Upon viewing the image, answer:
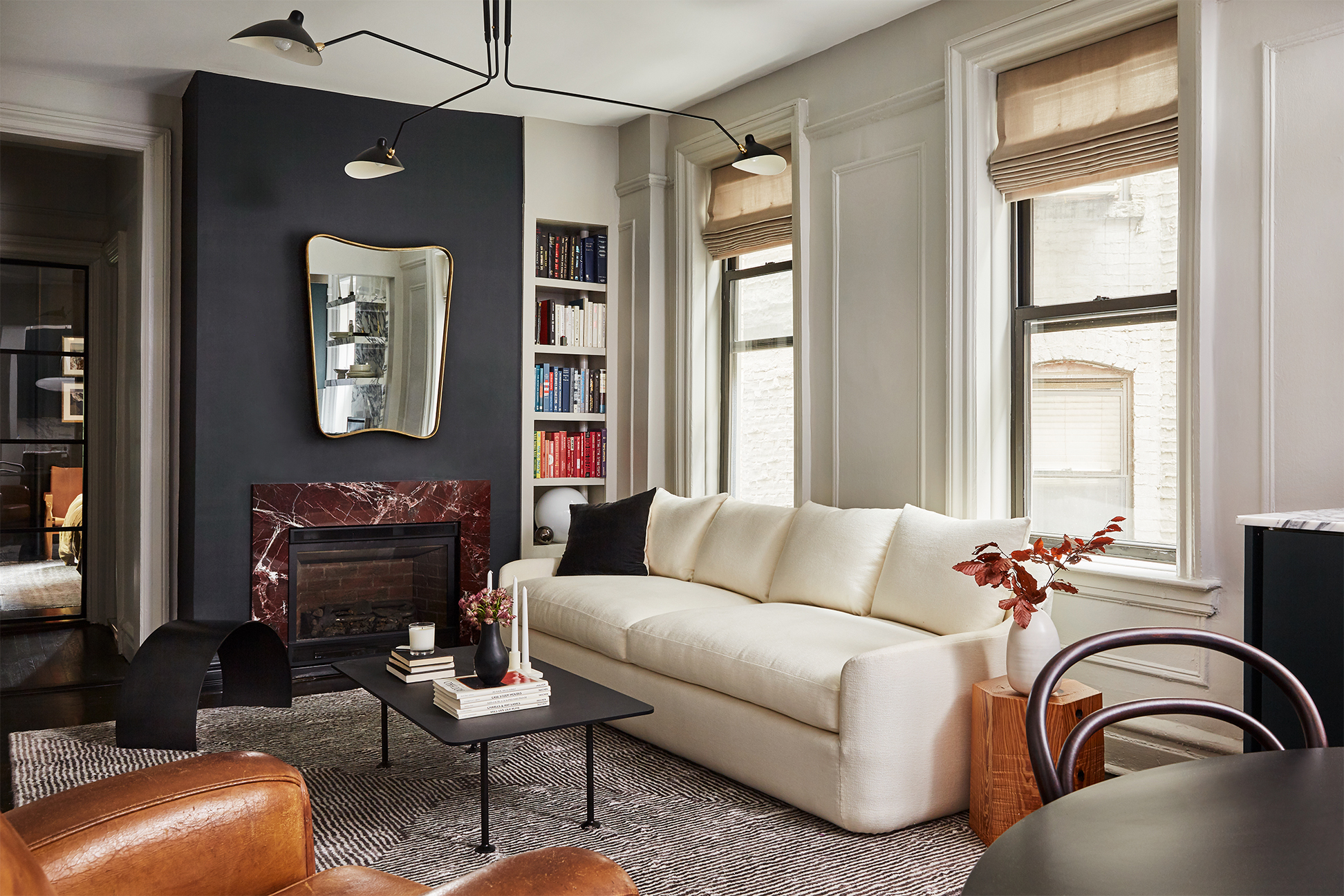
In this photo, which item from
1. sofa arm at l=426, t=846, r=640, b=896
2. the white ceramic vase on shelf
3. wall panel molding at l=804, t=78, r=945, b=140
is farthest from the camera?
wall panel molding at l=804, t=78, r=945, b=140

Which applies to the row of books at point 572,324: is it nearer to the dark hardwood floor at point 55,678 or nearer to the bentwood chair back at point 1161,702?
the dark hardwood floor at point 55,678

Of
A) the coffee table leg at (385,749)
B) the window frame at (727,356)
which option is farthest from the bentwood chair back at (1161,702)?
the window frame at (727,356)

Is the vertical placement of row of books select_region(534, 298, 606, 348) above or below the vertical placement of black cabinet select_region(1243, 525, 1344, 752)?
above

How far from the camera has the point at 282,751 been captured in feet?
11.3

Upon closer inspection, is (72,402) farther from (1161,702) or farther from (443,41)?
(1161,702)

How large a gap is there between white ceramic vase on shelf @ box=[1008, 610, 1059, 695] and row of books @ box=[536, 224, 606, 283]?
3.51m

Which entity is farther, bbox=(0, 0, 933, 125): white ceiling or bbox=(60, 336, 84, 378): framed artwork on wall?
bbox=(60, 336, 84, 378): framed artwork on wall

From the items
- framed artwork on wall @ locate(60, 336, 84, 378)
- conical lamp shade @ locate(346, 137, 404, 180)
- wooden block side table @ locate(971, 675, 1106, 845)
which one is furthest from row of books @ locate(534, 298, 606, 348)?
wooden block side table @ locate(971, 675, 1106, 845)

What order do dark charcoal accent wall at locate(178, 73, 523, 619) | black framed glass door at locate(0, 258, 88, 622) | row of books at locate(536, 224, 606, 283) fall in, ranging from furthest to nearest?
black framed glass door at locate(0, 258, 88, 622) → row of books at locate(536, 224, 606, 283) → dark charcoal accent wall at locate(178, 73, 523, 619)

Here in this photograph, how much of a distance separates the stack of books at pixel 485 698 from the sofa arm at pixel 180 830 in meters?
1.08

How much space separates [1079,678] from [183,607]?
3.87 m

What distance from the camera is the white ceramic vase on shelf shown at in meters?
2.59

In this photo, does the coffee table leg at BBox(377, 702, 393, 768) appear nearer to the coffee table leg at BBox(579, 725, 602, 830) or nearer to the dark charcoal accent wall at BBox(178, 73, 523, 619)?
the coffee table leg at BBox(579, 725, 602, 830)

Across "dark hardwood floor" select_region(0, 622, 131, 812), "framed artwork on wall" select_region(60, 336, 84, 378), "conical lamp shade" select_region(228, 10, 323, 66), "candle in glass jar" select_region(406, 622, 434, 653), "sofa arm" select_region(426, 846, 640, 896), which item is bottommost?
"dark hardwood floor" select_region(0, 622, 131, 812)
